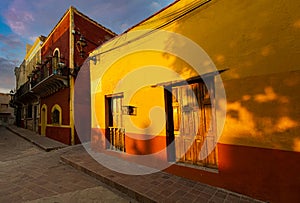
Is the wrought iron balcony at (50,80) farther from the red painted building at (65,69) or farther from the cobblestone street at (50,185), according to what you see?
the cobblestone street at (50,185)

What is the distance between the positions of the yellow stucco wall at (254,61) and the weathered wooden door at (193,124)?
0.42m

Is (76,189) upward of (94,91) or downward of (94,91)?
downward

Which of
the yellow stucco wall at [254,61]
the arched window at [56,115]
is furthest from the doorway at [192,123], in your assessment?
the arched window at [56,115]

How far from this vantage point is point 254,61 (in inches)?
119

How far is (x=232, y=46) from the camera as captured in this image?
332 cm

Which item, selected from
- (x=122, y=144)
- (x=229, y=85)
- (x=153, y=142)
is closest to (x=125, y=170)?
(x=153, y=142)

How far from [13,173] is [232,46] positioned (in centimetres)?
723

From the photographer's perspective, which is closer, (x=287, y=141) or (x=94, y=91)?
(x=287, y=141)

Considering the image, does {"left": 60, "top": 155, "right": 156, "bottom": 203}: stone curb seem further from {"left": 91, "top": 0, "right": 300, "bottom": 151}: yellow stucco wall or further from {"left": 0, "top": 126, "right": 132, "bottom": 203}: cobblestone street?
{"left": 91, "top": 0, "right": 300, "bottom": 151}: yellow stucco wall

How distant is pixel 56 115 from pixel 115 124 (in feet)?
21.4

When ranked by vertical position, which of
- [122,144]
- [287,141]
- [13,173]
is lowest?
[13,173]

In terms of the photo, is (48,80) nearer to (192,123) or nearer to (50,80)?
(50,80)

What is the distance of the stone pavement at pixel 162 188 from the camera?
121 inches

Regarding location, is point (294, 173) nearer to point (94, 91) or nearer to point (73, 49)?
point (94, 91)
